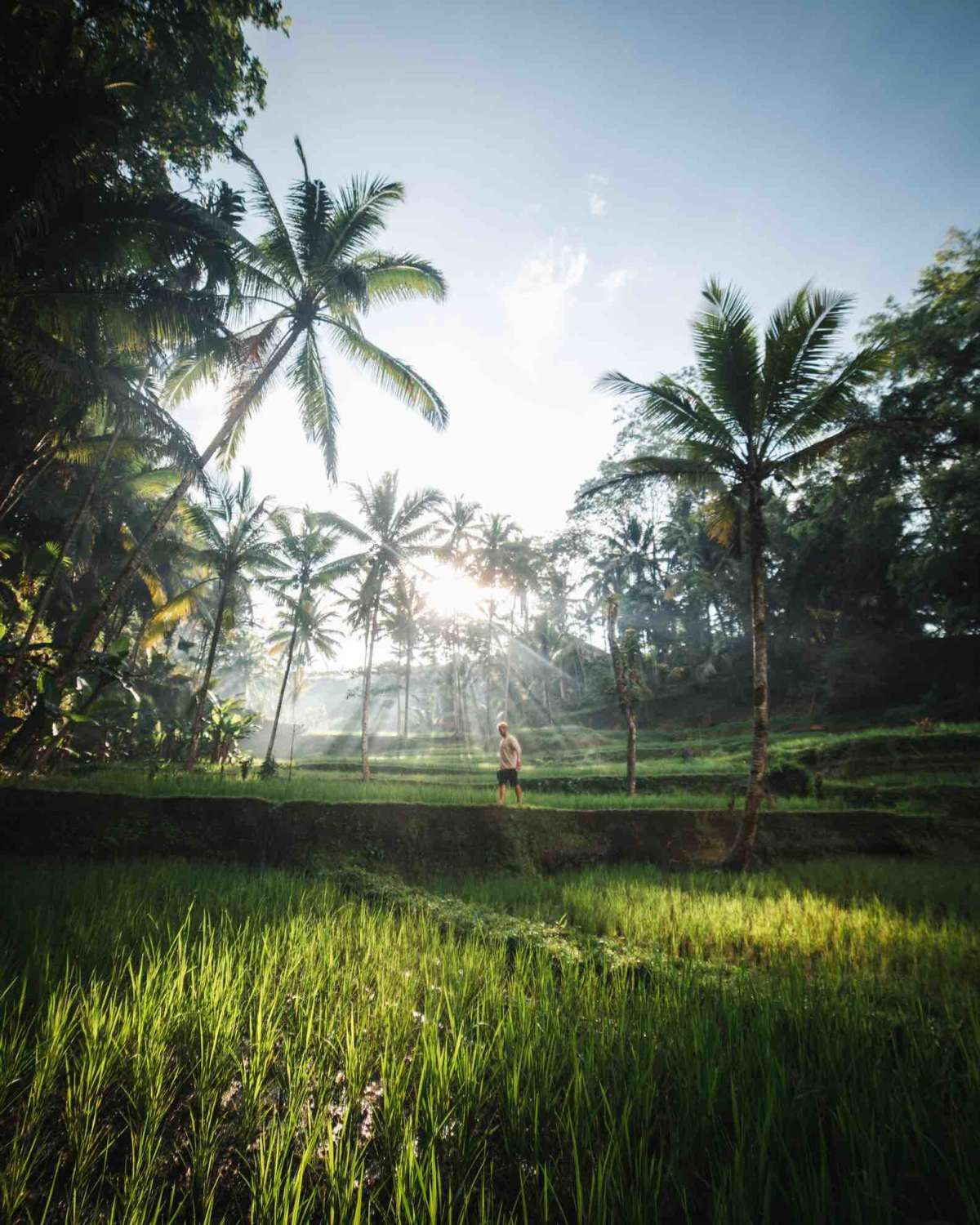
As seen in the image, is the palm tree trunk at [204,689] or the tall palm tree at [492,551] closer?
the palm tree trunk at [204,689]

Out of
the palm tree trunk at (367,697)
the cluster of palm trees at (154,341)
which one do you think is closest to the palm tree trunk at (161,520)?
the cluster of palm trees at (154,341)

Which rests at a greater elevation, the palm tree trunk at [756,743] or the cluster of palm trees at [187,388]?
the cluster of palm trees at [187,388]

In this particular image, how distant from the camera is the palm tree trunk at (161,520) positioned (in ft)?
24.3

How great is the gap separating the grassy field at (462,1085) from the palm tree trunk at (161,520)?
523cm

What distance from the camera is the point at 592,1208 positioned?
1.21 meters

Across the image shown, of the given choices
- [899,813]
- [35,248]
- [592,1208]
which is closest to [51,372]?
[35,248]

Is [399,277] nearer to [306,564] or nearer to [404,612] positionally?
[306,564]

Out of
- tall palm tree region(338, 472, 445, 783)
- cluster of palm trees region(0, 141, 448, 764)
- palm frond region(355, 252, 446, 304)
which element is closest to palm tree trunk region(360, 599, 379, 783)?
tall palm tree region(338, 472, 445, 783)

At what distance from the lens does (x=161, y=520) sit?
27.1 ft

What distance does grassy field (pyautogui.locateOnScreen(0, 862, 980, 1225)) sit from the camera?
130cm

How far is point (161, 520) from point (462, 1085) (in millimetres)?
9119

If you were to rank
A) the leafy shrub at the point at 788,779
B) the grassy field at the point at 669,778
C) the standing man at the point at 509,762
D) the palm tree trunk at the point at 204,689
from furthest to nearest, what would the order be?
the palm tree trunk at the point at 204,689, the leafy shrub at the point at 788,779, the standing man at the point at 509,762, the grassy field at the point at 669,778

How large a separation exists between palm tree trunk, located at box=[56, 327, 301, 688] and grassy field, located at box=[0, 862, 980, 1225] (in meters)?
5.23

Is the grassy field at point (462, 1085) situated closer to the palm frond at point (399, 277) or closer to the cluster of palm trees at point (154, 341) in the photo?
the cluster of palm trees at point (154, 341)
